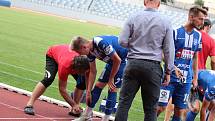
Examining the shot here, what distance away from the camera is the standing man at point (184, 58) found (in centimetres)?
759

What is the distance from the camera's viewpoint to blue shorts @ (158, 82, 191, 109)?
7870mm

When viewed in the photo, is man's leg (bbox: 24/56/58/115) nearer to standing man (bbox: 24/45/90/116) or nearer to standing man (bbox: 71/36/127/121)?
standing man (bbox: 24/45/90/116)

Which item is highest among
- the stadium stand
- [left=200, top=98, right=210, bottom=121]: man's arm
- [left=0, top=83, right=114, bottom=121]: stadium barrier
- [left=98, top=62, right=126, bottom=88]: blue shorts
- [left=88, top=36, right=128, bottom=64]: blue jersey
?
[left=88, top=36, right=128, bottom=64]: blue jersey

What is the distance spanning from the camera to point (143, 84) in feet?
21.4

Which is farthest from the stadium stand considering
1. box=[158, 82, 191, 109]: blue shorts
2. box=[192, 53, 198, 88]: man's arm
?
box=[158, 82, 191, 109]: blue shorts

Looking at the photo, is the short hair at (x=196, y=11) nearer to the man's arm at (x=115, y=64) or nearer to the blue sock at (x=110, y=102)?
the man's arm at (x=115, y=64)

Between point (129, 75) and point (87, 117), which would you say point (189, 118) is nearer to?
point (87, 117)

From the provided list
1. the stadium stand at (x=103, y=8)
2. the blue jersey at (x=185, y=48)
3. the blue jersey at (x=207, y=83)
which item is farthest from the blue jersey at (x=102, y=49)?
the stadium stand at (x=103, y=8)

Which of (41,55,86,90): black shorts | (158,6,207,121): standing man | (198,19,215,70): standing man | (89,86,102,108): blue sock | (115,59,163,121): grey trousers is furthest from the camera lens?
(198,19,215,70): standing man

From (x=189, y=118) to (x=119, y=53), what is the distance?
1.64 meters

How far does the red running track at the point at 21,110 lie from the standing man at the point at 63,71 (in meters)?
0.18

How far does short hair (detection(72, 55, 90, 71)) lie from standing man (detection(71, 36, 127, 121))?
0.25 feet

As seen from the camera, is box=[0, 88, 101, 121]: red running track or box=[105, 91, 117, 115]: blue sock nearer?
box=[0, 88, 101, 121]: red running track

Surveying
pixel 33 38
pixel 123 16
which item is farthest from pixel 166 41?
pixel 123 16
